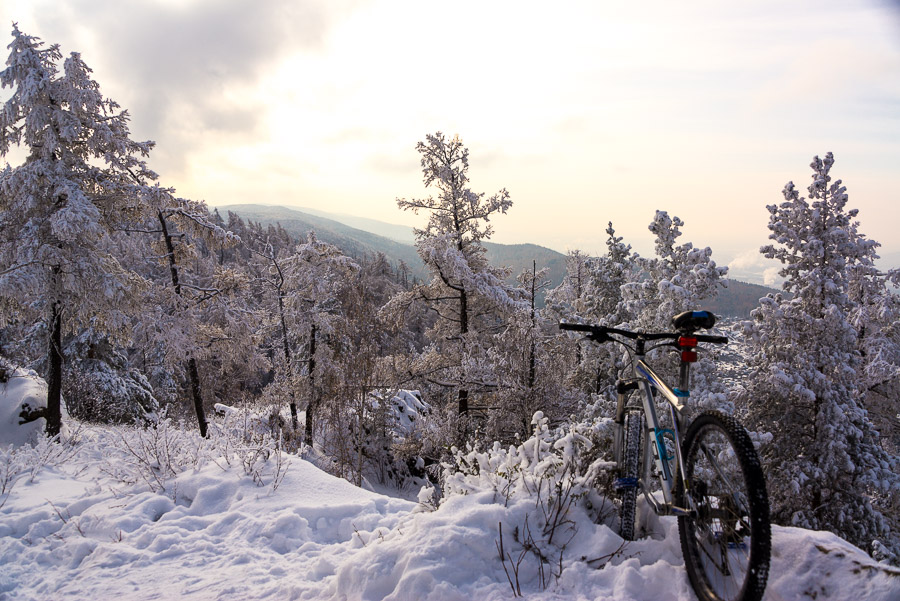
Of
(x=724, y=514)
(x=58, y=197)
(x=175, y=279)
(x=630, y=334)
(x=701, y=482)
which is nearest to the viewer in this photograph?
(x=724, y=514)

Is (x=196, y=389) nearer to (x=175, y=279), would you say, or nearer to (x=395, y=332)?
(x=175, y=279)

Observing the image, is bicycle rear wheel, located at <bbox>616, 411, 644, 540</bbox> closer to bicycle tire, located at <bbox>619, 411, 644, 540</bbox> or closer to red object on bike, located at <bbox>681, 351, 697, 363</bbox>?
bicycle tire, located at <bbox>619, 411, 644, 540</bbox>

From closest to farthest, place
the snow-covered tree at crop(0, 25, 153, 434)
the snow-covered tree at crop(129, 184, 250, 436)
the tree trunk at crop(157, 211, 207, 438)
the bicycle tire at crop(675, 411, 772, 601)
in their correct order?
the bicycle tire at crop(675, 411, 772, 601) < the snow-covered tree at crop(0, 25, 153, 434) < the snow-covered tree at crop(129, 184, 250, 436) < the tree trunk at crop(157, 211, 207, 438)

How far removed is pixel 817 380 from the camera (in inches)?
460

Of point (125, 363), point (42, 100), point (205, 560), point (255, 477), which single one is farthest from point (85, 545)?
point (125, 363)

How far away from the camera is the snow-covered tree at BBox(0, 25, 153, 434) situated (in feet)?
33.5

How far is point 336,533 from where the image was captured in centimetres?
413

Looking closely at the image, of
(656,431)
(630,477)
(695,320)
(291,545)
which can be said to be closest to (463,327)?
(291,545)

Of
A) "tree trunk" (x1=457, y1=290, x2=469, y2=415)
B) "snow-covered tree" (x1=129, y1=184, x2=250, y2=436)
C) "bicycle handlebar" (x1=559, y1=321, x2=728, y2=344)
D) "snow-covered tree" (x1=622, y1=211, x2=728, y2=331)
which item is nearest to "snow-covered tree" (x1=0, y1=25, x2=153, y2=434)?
"snow-covered tree" (x1=129, y1=184, x2=250, y2=436)

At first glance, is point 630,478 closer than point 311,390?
Yes

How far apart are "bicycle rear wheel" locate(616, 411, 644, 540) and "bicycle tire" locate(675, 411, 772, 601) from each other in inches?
14.4

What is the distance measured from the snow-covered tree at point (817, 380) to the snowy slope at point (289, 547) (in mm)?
10977

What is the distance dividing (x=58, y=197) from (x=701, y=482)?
46.0 ft

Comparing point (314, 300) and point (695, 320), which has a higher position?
point (695, 320)
